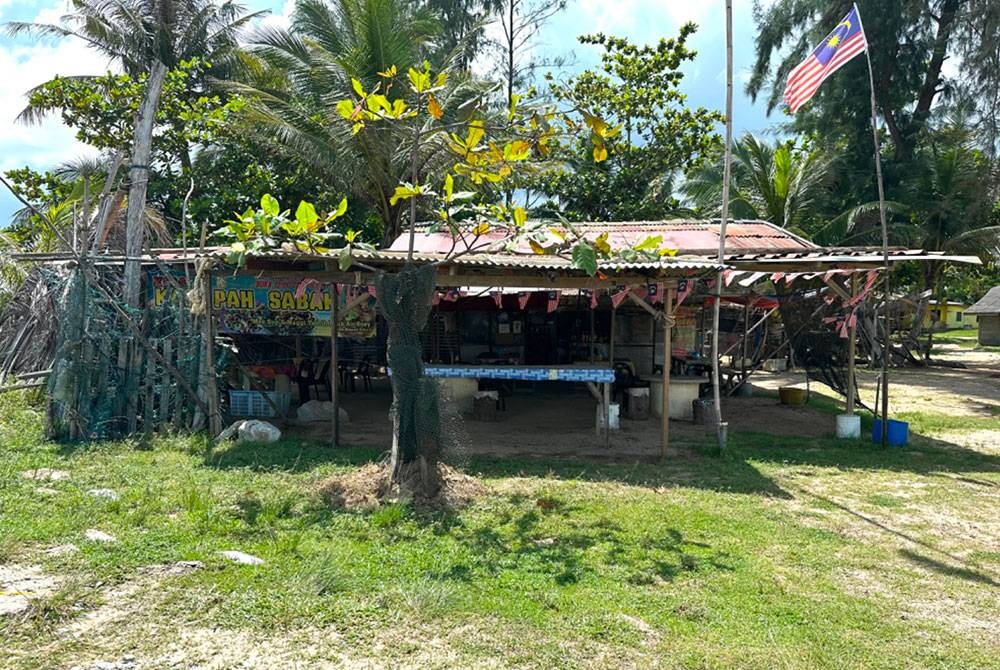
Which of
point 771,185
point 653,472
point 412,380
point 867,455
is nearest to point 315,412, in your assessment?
point 412,380

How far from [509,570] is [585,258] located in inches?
94.5

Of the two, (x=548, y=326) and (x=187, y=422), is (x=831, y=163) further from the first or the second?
(x=187, y=422)

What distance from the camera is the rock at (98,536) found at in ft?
16.4

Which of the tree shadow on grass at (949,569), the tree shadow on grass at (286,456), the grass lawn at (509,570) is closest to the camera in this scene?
the grass lawn at (509,570)

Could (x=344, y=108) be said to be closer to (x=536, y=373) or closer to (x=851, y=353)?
(x=536, y=373)

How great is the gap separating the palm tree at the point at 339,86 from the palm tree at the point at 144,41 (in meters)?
2.00

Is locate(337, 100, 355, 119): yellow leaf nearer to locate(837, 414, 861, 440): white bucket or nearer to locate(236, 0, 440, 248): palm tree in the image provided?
locate(236, 0, 440, 248): palm tree

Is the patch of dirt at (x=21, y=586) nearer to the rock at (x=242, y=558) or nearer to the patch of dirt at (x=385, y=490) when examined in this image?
the rock at (x=242, y=558)

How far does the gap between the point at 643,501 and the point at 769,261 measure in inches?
176

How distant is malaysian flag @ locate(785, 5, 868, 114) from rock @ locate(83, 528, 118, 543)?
8.60m

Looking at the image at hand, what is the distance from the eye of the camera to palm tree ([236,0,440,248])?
14039mm

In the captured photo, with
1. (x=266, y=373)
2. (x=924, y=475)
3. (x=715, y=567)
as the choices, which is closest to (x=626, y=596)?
(x=715, y=567)

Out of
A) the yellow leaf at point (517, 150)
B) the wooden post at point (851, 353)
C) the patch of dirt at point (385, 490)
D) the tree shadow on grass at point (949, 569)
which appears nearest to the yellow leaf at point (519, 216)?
the yellow leaf at point (517, 150)

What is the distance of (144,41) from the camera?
13.3m
